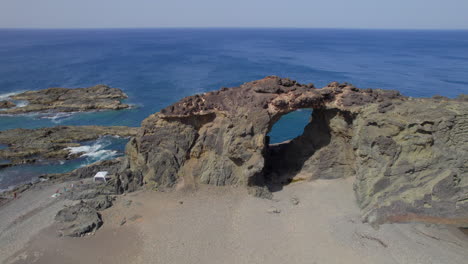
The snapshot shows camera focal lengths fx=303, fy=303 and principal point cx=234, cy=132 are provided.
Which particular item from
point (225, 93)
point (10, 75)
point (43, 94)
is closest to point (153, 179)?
point (225, 93)

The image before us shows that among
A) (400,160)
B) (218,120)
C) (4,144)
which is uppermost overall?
(218,120)

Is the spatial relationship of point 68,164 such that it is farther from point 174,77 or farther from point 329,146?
point 174,77

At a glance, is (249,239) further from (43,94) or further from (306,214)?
(43,94)

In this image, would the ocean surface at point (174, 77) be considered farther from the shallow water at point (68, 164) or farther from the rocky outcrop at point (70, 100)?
the rocky outcrop at point (70, 100)

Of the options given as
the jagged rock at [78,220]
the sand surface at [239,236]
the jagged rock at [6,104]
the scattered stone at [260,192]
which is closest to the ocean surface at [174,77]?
the jagged rock at [6,104]

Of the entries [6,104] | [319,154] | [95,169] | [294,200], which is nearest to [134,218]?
[294,200]
